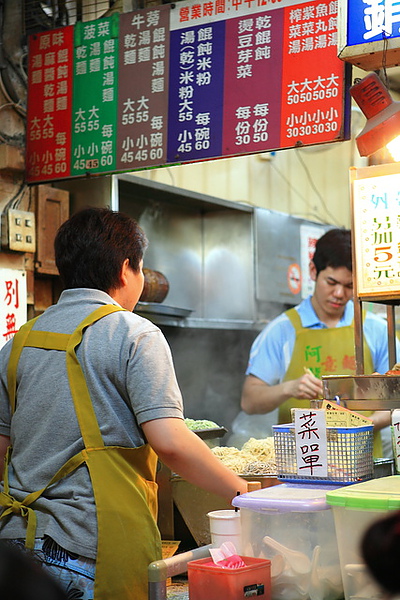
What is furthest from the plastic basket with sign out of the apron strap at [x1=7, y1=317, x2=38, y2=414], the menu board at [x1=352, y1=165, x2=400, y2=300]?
the apron strap at [x1=7, y1=317, x2=38, y2=414]

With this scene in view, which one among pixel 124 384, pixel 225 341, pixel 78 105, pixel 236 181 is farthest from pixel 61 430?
pixel 236 181

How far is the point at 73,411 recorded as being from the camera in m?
2.44

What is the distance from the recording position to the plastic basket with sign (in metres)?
2.51

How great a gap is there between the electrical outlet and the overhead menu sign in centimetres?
23

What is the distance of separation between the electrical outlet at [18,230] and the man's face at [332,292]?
66.7 inches

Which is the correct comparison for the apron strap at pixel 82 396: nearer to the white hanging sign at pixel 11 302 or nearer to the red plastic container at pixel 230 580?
the red plastic container at pixel 230 580

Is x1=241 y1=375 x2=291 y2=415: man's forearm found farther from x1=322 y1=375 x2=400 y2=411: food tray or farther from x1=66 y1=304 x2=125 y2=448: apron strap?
x1=66 y1=304 x2=125 y2=448: apron strap

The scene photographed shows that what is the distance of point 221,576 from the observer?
2.15m

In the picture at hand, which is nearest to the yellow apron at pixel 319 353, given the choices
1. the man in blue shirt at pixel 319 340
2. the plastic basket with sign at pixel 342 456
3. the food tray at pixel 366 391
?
the man in blue shirt at pixel 319 340

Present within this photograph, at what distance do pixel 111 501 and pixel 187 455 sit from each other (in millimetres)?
263

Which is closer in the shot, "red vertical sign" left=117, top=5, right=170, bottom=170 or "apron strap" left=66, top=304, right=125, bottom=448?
"apron strap" left=66, top=304, right=125, bottom=448

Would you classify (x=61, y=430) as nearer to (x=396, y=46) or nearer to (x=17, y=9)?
(x=396, y=46)

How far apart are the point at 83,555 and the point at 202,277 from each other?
13.2 ft

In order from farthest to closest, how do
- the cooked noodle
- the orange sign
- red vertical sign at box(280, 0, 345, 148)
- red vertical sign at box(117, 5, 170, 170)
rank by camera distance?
the orange sign, red vertical sign at box(117, 5, 170, 170), red vertical sign at box(280, 0, 345, 148), the cooked noodle
